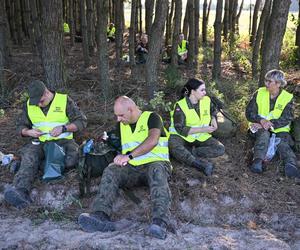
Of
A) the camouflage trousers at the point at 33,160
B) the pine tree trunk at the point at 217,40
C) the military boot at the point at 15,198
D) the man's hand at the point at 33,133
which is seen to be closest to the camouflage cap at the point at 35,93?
the man's hand at the point at 33,133

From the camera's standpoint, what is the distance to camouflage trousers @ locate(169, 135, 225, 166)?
231 inches

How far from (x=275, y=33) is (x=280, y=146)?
206cm

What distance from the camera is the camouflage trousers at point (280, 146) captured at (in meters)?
5.99

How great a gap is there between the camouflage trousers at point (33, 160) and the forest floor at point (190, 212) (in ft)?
0.59

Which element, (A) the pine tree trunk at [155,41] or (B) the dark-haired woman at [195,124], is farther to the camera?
(A) the pine tree trunk at [155,41]

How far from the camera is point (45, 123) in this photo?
229 inches

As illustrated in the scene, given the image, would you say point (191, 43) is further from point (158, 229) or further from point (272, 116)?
point (158, 229)

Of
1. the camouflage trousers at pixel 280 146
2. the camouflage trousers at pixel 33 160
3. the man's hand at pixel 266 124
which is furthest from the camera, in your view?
the man's hand at pixel 266 124

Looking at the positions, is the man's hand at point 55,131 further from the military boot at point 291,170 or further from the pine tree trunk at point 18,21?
the pine tree trunk at point 18,21

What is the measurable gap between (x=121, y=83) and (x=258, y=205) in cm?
438

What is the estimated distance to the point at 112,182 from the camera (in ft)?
16.4

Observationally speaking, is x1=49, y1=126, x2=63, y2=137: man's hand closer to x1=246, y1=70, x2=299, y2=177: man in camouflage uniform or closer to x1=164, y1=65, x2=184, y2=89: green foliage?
x1=246, y1=70, x2=299, y2=177: man in camouflage uniform

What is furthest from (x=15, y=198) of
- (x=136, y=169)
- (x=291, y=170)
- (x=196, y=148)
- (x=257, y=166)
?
(x=291, y=170)

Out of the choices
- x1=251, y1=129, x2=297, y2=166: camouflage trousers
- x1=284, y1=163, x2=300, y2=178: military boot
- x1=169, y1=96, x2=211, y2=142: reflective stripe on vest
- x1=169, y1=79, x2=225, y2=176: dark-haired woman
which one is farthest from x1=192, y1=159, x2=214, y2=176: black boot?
x1=284, y1=163, x2=300, y2=178: military boot
